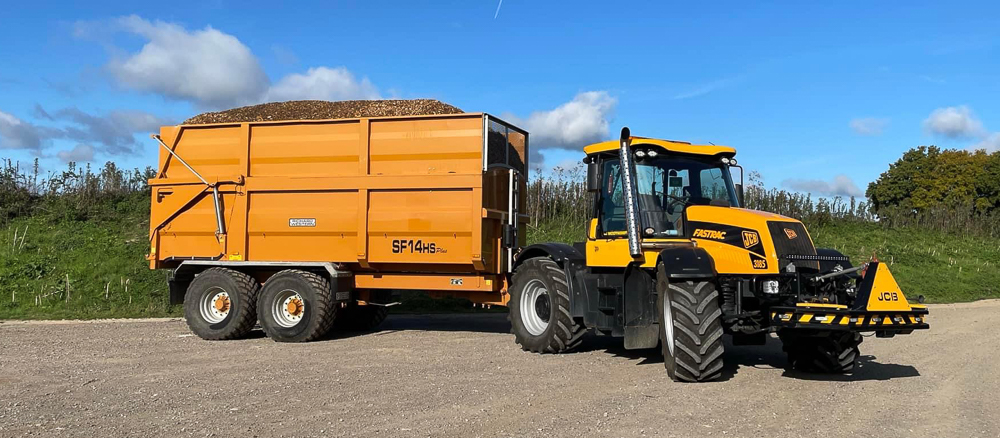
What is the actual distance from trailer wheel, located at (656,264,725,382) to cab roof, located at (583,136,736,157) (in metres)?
1.88

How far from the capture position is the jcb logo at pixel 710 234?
8219 mm

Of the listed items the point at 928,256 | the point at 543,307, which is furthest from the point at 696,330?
the point at 928,256

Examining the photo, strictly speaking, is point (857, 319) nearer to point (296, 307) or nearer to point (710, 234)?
point (710, 234)

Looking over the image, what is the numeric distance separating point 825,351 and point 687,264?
195cm

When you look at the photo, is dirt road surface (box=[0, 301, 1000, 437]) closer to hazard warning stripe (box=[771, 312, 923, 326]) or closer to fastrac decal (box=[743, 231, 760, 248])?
hazard warning stripe (box=[771, 312, 923, 326])

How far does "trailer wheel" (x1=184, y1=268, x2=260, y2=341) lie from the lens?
11.7 meters

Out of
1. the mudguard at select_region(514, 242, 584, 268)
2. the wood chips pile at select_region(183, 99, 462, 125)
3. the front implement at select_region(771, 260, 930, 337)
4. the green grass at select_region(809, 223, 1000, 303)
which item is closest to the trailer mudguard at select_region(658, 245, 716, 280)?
the front implement at select_region(771, 260, 930, 337)

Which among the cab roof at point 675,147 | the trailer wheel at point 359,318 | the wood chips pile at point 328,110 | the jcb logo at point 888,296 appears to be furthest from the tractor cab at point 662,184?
the wood chips pile at point 328,110

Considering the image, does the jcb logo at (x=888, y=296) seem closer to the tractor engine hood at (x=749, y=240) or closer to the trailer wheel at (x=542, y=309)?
the tractor engine hood at (x=749, y=240)

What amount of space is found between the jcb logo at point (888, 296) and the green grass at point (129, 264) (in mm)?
7381

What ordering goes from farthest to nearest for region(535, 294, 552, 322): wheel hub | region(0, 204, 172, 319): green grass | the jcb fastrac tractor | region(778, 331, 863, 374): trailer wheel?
1. region(0, 204, 172, 319): green grass
2. region(535, 294, 552, 322): wheel hub
3. region(778, 331, 863, 374): trailer wheel
4. the jcb fastrac tractor

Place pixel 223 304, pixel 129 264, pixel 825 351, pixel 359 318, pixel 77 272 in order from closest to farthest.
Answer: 1. pixel 825 351
2. pixel 223 304
3. pixel 359 318
4. pixel 77 272
5. pixel 129 264

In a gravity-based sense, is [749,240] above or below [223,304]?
above

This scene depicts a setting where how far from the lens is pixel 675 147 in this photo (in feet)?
29.8
